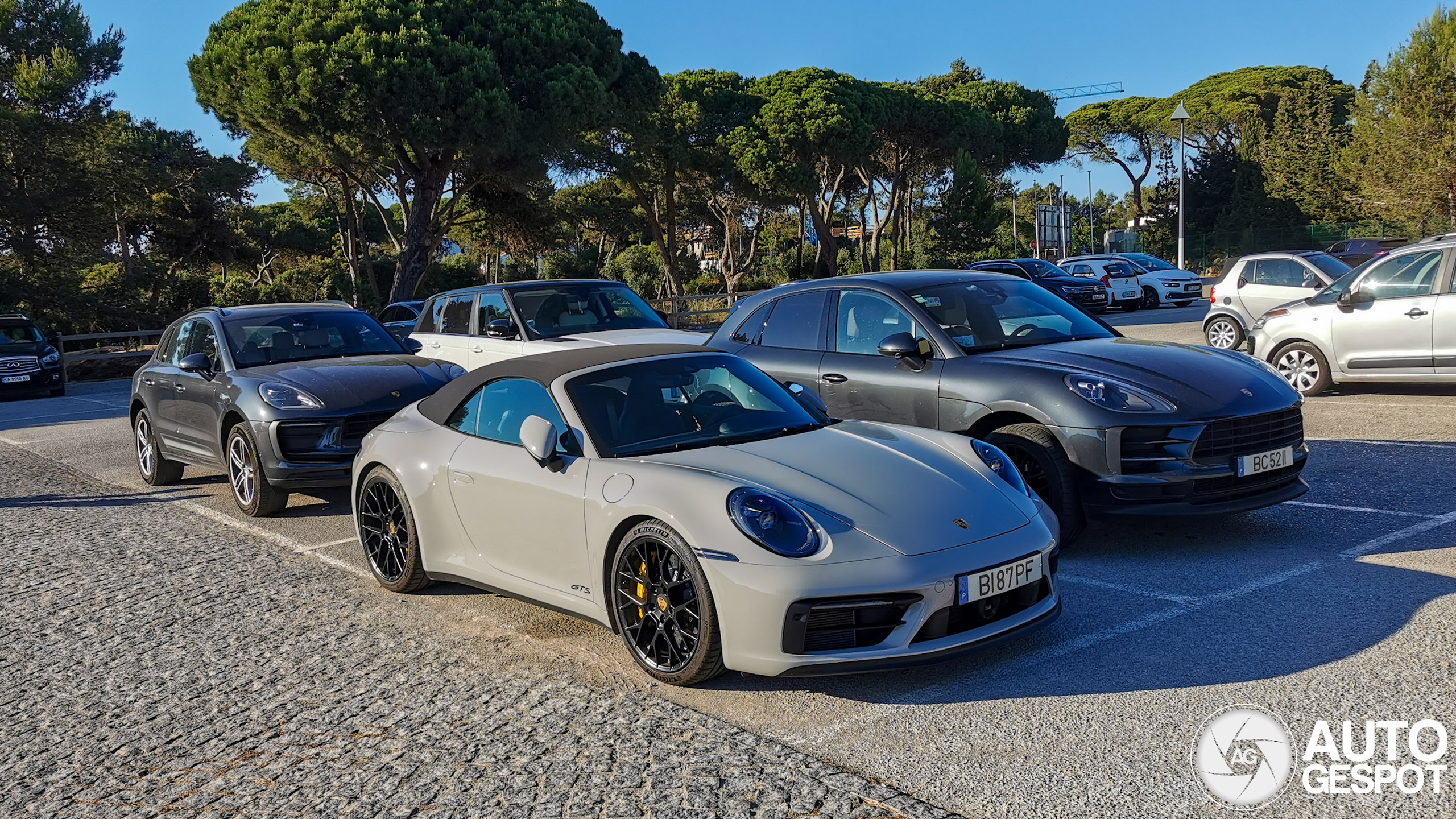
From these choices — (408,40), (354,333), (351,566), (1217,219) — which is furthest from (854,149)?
(351,566)

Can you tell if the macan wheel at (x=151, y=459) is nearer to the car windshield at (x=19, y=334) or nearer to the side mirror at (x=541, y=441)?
the side mirror at (x=541, y=441)

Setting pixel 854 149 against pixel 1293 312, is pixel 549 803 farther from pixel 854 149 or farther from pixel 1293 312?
pixel 854 149

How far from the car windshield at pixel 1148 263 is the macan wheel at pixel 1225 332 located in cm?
1416

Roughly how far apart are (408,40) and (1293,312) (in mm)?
22698

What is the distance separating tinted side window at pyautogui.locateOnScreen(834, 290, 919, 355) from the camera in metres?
7.39

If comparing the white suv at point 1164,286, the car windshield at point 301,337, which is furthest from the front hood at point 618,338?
the white suv at point 1164,286

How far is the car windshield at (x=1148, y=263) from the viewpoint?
3172 centimetres

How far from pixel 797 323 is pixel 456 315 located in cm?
563

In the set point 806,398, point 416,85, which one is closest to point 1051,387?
point 806,398

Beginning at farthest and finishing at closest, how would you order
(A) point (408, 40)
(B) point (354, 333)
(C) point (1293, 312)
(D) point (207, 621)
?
(A) point (408, 40) → (C) point (1293, 312) → (B) point (354, 333) → (D) point (207, 621)

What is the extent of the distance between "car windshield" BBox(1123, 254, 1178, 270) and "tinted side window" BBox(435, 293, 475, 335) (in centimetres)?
2360

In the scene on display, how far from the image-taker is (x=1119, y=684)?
4281 millimetres

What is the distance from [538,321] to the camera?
11.7 meters
